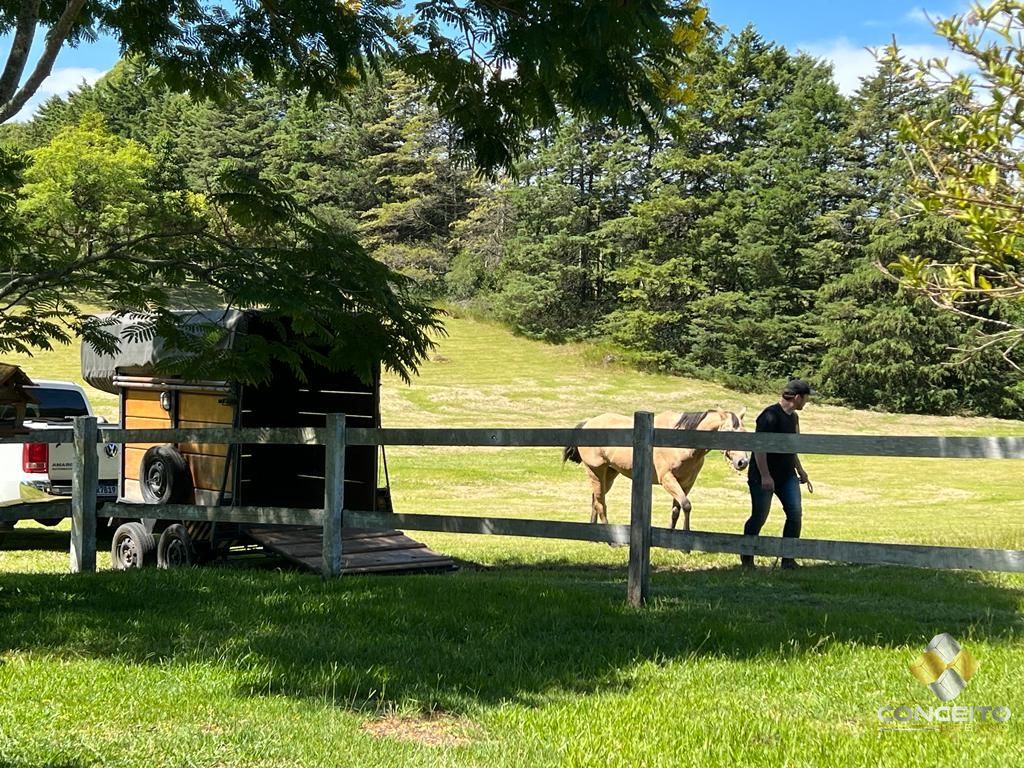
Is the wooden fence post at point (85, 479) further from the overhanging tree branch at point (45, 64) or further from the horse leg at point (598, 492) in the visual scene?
the horse leg at point (598, 492)

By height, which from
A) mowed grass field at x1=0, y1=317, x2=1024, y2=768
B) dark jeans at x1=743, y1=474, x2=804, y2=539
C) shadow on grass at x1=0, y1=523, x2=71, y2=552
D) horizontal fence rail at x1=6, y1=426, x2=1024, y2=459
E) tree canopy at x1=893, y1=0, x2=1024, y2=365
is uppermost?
tree canopy at x1=893, y1=0, x2=1024, y2=365

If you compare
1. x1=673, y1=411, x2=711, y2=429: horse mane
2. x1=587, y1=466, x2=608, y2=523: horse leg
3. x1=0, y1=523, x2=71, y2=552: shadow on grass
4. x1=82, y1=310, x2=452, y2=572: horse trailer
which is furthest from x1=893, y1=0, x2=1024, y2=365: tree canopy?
x1=0, y1=523, x2=71, y2=552: shadow on grass

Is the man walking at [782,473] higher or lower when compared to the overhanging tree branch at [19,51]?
lower

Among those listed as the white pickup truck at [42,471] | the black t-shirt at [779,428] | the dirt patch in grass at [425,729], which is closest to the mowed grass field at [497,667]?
the dirt patch in grass at [425,729]

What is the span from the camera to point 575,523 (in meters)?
6.83

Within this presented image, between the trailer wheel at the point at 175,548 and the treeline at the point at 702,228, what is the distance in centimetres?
3248

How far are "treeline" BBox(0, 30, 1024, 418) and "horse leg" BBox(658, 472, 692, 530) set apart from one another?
31.6 m

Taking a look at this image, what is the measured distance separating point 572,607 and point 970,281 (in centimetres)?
304

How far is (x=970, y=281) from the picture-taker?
537 centimetres

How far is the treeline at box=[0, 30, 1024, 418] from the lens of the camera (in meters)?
45.8

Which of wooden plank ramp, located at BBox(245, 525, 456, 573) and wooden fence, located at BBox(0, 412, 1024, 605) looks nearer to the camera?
wooden fence, located at BBox(0, 412, 1024, 605)

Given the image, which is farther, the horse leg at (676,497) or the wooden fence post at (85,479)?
the horse leg at (676,497)

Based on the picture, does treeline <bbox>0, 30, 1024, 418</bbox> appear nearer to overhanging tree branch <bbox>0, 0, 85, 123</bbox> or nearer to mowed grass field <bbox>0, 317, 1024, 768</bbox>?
overhanging tree branch <bbox>0, 0, 85, 123</bbox>

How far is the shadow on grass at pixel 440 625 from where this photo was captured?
16.4ft
